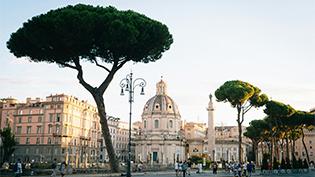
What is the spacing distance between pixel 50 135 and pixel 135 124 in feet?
253

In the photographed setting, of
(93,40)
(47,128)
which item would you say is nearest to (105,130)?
(93,40)

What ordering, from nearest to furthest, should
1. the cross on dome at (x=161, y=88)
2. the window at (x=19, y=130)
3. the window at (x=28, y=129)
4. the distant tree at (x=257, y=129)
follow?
the distant tree at (x=257, y=129), the window at (x=28, y=129), the window at (x=19, y=130), the cross on dome at (x=161, y=88)

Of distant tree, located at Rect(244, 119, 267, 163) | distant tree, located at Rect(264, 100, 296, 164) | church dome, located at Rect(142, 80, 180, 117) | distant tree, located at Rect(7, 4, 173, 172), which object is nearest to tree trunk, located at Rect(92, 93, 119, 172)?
distant tree, located at Rect(7, 4, 173, 172)

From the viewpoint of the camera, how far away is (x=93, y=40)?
2795 cm

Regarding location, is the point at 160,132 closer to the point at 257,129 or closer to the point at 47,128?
the point at 257,129

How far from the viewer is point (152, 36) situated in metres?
29.2

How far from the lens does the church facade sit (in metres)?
96.2

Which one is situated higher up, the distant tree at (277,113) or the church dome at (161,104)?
the church dome at (161,104)

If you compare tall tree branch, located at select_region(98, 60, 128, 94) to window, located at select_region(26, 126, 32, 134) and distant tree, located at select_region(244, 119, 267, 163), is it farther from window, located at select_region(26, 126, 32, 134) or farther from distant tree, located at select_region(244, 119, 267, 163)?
window, located at select_region(26, 126, 32, 134)

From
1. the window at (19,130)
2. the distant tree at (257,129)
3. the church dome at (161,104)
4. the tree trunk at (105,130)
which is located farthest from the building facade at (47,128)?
the tree trunk at (105,130)

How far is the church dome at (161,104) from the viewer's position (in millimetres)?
96250

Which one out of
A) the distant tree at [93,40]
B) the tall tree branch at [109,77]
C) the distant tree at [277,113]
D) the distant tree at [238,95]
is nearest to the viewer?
the distant tree at [93,40]

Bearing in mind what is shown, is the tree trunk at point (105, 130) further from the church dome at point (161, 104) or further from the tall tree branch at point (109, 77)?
the church dome at point (161, 104)

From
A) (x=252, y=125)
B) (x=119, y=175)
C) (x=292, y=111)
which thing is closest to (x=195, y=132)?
(x=252, y=125)
